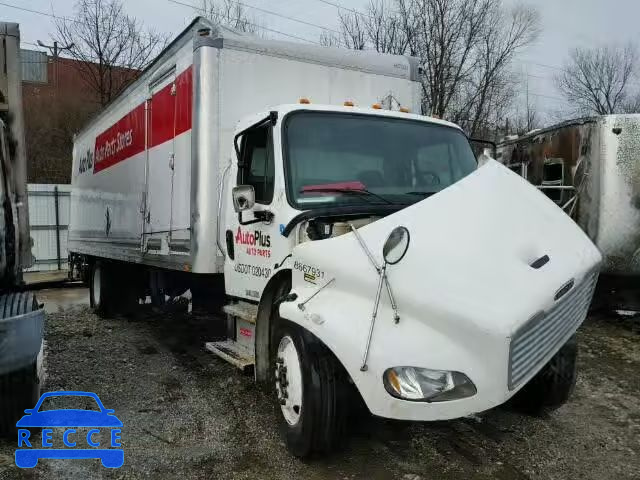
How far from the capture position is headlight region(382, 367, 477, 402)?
2.86 metres

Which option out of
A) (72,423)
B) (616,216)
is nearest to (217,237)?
(72,423)

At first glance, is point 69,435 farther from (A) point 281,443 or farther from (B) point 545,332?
(B) point 545,332

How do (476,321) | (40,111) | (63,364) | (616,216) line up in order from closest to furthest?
(476,321)
(63,364)
(616,216)
(40,111)

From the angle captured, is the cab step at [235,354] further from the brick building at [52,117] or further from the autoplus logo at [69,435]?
the brick building at [52,117]

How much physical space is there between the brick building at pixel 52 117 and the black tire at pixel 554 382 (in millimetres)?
21880

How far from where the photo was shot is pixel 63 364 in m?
6.30

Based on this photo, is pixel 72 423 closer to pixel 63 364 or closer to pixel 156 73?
pixel 63 364

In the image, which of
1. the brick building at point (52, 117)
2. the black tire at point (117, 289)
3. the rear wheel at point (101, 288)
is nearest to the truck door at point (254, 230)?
the black tire at point (117, 289)

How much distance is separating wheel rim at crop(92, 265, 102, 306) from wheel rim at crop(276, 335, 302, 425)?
6.27 m

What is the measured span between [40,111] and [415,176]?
24.5 meters

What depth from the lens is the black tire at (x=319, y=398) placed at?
3.39 metres

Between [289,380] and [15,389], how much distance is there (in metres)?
1.94

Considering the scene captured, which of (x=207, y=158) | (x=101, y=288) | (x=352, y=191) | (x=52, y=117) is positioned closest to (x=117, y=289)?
(x=101, y=288)

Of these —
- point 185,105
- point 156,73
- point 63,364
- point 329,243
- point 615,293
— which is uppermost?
point 156,73
